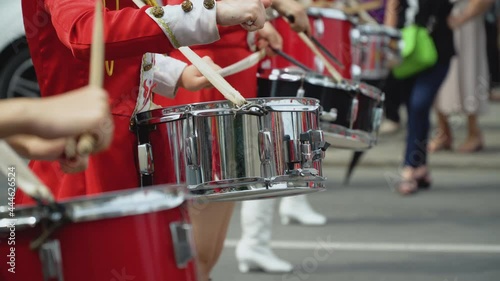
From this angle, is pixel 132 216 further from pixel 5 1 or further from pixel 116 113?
pixel 5 1

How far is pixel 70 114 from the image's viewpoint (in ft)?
7.26

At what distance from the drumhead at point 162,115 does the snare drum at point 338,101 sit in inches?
55.8

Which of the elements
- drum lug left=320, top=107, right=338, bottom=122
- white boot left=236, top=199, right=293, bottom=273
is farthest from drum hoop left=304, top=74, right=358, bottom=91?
white boot left=236, top=199, right=293, bottom=273

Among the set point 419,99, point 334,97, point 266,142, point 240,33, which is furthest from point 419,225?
point 266,142

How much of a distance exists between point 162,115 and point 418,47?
4.83 m

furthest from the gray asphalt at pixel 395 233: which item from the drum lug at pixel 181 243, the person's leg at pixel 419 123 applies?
the drum lug at pixel 181 243

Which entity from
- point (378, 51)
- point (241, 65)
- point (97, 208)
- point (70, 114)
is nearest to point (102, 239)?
point (97, 208)

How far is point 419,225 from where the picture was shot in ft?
23.4

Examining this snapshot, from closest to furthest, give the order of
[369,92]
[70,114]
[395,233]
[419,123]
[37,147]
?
[70,114] < [37,147] < [369,92] < [395,233] < [419,123]

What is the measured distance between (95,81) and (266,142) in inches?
40.3

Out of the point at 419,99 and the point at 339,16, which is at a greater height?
the point at 339,16

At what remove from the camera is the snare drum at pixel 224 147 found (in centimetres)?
325

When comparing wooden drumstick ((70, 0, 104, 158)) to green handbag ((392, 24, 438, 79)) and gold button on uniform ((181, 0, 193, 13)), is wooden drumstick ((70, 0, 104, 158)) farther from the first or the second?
green handbag ((392, 24, 438, 79))

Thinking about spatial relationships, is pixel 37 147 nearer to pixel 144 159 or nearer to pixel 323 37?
pixel 144 159
